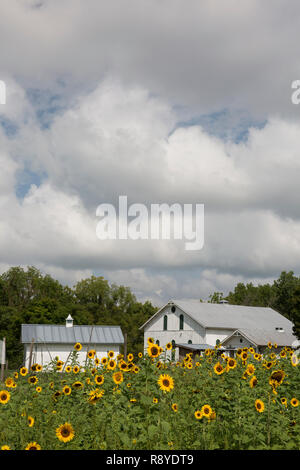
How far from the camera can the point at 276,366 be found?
8.95 metres

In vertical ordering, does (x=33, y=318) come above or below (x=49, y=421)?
above

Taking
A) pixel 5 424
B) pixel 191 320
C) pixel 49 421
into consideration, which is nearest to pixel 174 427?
pixel 49 421

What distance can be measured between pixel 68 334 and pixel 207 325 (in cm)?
1282

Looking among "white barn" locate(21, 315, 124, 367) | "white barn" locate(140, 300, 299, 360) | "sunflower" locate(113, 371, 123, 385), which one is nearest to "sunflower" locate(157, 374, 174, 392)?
"sunflower" locate(113, 371, 123, 385)

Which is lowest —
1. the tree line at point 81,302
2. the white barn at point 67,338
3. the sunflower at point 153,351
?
the sunflower at point 153,351

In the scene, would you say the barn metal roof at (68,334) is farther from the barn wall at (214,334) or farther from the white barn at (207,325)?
the barn wall at (214,334)

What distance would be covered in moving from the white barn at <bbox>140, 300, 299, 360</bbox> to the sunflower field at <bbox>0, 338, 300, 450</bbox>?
37.0m

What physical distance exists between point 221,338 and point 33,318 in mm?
22648

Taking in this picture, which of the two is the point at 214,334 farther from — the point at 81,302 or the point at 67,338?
the point at 81,302

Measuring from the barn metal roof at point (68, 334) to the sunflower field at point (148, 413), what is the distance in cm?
3567

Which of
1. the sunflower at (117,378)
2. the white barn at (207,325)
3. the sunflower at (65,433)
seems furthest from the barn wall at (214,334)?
the sunflower at (65,433)

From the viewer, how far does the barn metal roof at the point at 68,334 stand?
42.8 m
